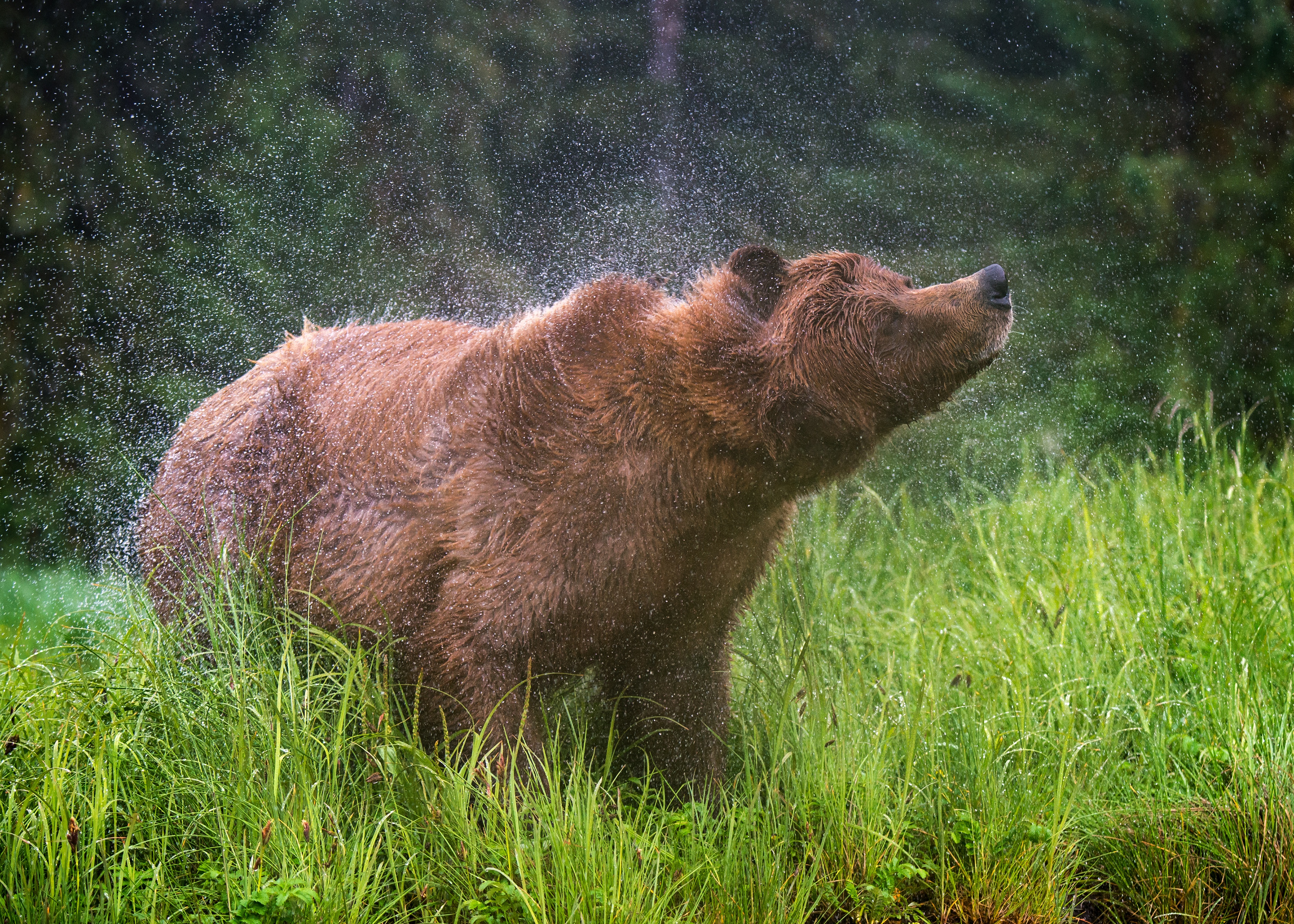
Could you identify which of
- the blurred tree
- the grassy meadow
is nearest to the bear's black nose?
the grassy meadow

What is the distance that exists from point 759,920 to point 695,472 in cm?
114

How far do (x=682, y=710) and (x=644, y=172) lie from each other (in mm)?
4729

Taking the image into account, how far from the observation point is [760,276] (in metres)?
3.12

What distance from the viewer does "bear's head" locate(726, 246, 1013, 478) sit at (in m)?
2.99

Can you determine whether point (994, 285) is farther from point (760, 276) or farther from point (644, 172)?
point (644, 172)

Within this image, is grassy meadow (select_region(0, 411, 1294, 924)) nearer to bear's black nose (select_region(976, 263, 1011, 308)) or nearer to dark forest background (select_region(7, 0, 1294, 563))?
bear's black nose (select_region(976, 263, 1011, 308))

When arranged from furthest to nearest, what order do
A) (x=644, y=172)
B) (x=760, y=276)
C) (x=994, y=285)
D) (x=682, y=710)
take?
1. (x=644, y=172)
2. (x=682, y=710)
3. (x=760, y=276)
4. (x=994, y=285)

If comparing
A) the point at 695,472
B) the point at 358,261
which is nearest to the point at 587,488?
the point at 695,472

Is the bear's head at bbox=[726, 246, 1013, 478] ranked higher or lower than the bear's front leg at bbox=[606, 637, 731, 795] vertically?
higher

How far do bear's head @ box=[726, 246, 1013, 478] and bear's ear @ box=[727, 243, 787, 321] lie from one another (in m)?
0.05

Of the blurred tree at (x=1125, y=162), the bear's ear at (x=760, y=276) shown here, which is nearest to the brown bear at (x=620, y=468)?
the bear's ear at (x=760, y=276)

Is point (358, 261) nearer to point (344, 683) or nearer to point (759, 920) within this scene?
point (344, 683)

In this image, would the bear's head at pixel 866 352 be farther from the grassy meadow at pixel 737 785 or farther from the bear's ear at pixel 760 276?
the grassy meadow at pixel 737 785

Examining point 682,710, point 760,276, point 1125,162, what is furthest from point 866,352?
point 1125,162
